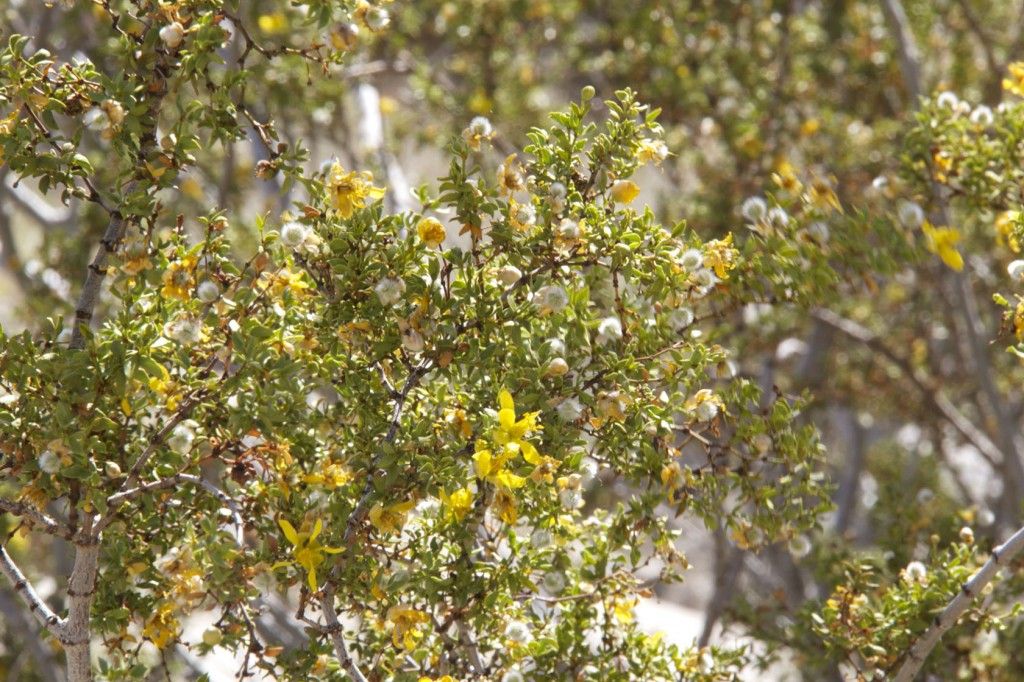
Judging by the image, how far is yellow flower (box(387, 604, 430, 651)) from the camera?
1704 millimetres

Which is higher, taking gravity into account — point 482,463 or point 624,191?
point 624,191

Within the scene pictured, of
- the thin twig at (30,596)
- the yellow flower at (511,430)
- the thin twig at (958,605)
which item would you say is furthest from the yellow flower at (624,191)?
the thin twig at (30,596)

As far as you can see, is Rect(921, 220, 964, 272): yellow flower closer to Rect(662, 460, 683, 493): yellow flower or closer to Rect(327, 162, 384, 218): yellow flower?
Rect(662, 460, 683, 493): yellow flower

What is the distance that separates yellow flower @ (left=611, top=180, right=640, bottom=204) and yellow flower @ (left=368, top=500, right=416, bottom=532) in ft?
1.99

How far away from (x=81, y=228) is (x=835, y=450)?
5.27 m

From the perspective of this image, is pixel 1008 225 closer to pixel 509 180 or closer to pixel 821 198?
pixel 821 198

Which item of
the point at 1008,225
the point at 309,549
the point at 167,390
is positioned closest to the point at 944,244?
the point at 1008,225

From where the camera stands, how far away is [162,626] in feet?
5.85

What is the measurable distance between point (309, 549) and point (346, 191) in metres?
0.56

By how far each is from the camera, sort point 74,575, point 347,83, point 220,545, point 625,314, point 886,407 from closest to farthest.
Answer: point 220,545
point 74,575
point 625,314
point 347,83
point 886,407

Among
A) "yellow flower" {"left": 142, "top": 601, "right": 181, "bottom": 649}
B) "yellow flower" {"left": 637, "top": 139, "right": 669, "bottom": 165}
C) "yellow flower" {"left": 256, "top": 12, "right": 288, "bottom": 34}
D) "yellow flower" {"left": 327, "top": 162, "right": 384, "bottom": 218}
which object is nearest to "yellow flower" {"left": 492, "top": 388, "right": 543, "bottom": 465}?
"yellow flower" {"left": 327, "top": 162, "right": 384, "bottom": 218}

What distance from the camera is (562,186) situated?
1.72 metres

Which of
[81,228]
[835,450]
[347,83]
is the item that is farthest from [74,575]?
[835,450]

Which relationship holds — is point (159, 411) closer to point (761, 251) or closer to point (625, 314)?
point (625, 314)
